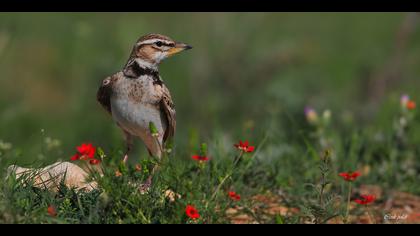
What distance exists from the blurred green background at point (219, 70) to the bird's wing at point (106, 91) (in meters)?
1.91

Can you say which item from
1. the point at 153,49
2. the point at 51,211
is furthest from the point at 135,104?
the point at 51,211

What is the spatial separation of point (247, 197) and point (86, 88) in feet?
17.7

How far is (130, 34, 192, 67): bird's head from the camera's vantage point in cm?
677

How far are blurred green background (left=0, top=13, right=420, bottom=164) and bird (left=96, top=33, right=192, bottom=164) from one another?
1951 millimetres

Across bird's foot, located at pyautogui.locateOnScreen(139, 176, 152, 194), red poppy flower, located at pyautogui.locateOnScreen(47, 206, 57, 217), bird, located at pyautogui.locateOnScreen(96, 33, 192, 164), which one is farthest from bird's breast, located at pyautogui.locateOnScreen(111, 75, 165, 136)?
red poppy flower, located at pyautogui.locateOnScreen(47, 206, 57, 217)

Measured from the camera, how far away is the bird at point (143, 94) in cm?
658

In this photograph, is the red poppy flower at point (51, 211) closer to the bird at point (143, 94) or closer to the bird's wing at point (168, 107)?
the bird at point (143, 94)

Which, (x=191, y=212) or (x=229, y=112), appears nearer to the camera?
(x=191, y=212)

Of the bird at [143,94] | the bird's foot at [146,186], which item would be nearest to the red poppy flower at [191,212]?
the bird's foot at [146,186]

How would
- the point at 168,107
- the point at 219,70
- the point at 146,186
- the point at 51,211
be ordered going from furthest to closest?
the point at 219,70 → the point at 168,107 → the point at 146,186 → the point at 51,211

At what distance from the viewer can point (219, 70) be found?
12656mm

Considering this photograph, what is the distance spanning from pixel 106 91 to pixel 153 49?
521 millimetres

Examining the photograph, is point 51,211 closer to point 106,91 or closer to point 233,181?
point 233,181
